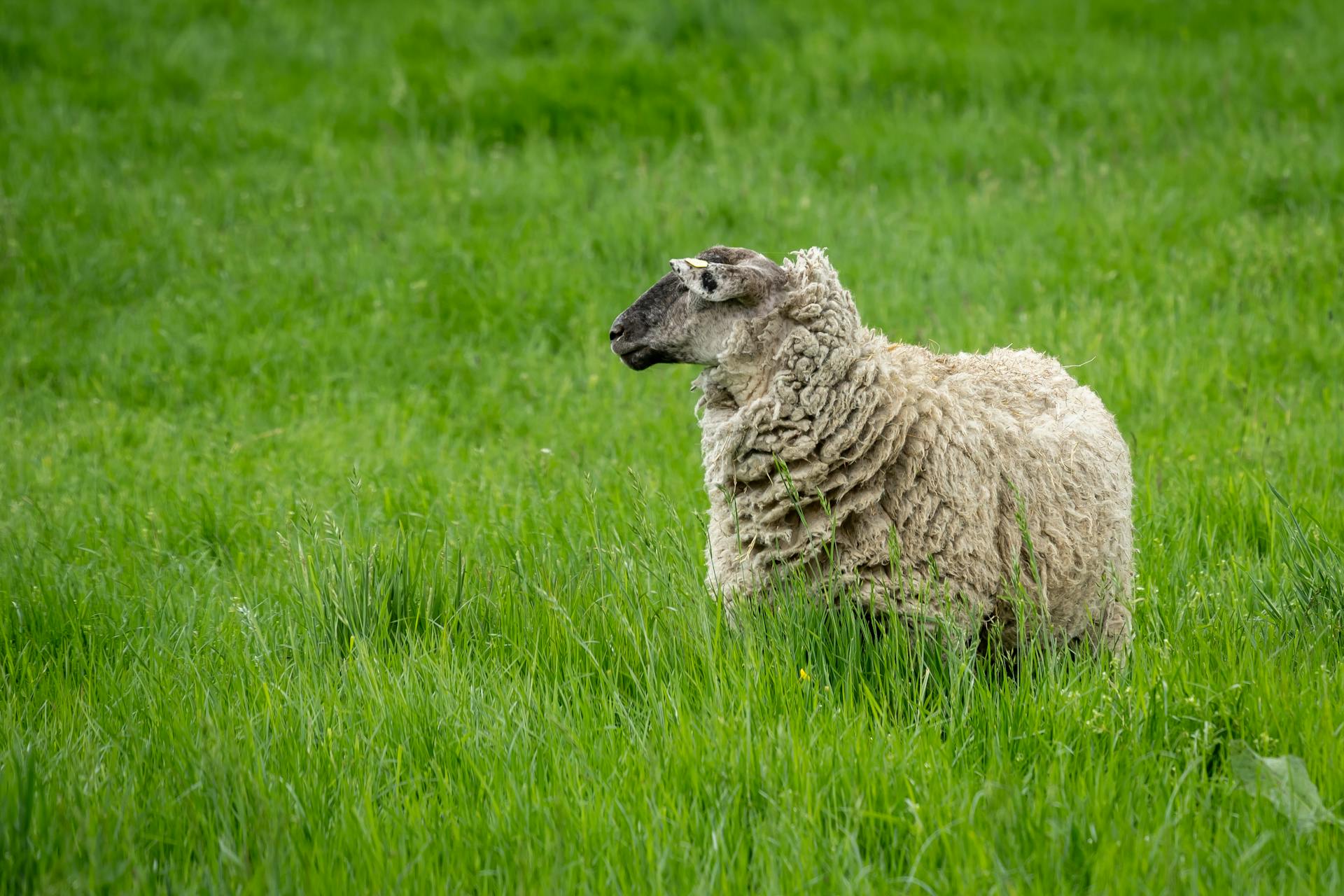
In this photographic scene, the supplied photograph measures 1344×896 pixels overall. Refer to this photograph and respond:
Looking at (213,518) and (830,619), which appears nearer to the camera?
(830,619)

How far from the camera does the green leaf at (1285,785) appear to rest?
2.67m

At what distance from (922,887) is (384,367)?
522 centimetres

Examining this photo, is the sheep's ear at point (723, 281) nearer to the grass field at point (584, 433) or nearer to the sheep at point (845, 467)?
the sheep at point (845, 467)

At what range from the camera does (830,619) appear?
342 cm

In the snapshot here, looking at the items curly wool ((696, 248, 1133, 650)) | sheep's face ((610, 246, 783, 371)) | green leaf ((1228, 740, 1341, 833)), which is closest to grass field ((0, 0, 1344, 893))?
green leaf ((1228, 740, 1341, 833))

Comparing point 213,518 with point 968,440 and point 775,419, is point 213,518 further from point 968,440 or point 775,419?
point 968,440

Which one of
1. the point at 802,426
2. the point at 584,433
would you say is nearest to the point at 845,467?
the point at 802,426

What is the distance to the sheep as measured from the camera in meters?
3.40

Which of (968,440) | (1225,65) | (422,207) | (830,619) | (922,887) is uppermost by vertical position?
(1225,65)

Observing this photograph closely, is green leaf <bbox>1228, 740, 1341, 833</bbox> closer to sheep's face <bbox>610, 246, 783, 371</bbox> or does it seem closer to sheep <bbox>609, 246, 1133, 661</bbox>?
sheep <bbox>609, 246, 1133, 661</bbox>

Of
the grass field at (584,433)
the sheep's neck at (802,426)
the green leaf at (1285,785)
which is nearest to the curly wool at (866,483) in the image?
the sheep's neck at (802,426)

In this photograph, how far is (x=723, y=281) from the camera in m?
3.41

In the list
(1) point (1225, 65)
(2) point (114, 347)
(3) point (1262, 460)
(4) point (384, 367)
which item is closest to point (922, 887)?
(3) point (1262, 460)

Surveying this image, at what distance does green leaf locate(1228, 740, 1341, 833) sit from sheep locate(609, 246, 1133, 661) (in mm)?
634
